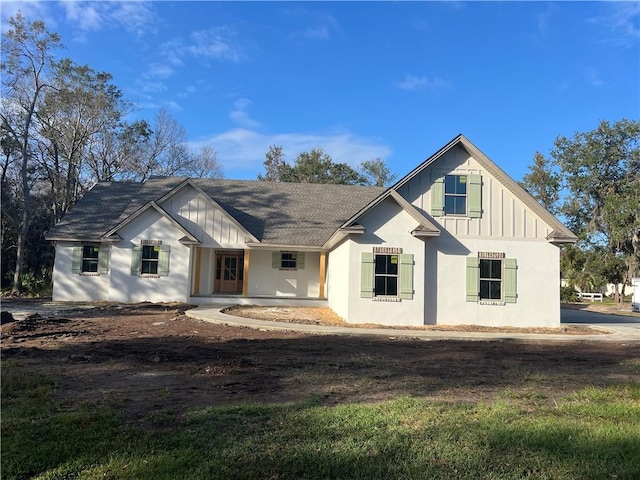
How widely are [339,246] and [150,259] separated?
28.0ft

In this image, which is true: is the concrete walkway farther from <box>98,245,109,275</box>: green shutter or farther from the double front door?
<box>98,245,109,275</box>: green shutter

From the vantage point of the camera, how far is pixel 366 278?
15141mm

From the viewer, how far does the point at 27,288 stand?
25938mm

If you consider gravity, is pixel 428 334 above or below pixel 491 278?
below

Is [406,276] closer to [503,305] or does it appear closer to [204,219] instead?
[503,305]

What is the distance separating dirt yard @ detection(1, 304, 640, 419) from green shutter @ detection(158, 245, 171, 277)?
6938mm

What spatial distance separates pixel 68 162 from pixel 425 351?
31007 millimetres

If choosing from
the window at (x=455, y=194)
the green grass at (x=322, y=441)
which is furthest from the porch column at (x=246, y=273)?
the green grass at (x=322, y=441)

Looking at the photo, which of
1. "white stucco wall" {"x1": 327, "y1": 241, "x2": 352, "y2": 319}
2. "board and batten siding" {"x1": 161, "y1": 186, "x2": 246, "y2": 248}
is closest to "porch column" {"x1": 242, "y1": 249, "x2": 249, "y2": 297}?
"board and batten siding" {"x1": 161, "y1": 186, "x2": 246, "y2": 248}

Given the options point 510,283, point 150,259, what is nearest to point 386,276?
point 510,283

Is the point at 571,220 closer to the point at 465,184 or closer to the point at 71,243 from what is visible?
the point at 465,184

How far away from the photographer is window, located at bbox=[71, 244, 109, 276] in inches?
829

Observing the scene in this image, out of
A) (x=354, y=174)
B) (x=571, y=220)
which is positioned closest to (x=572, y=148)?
(x=571, y=220)

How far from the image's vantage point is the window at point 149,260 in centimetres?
2025
